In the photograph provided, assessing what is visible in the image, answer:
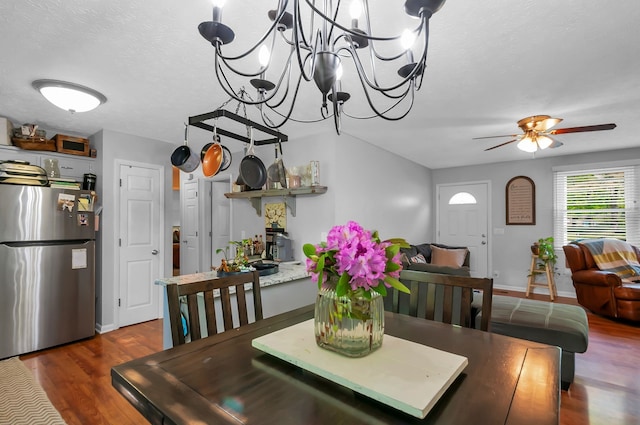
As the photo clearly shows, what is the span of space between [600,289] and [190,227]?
6.04 metres

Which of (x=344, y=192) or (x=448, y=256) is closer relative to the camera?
(x=344, y=192)

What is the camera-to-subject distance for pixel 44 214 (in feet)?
10.4

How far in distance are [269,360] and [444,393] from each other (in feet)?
1.89

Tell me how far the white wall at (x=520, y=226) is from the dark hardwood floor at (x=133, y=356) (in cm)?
181

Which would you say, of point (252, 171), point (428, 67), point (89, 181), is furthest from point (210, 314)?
point (89, 181)

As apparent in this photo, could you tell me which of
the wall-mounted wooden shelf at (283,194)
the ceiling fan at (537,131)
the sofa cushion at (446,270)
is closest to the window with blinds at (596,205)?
the ceiling fan at (537,131)

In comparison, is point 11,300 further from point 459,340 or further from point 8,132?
point 459,340

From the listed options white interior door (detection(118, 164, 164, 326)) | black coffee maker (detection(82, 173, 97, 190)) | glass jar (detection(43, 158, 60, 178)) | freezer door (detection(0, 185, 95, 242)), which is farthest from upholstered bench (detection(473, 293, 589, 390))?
glass jar (detection(43, 158, 60, 178))

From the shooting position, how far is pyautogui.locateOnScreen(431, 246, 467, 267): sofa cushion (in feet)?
18.0

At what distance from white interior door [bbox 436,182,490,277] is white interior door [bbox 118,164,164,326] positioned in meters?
5.20

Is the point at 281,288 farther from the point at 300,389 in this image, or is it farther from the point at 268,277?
the point at 300,389

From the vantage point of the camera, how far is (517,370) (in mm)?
1032

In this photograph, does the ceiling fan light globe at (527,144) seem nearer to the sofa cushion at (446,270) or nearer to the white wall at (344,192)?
the sofa cushion at (446,270)

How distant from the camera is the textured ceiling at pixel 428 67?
1633mm
